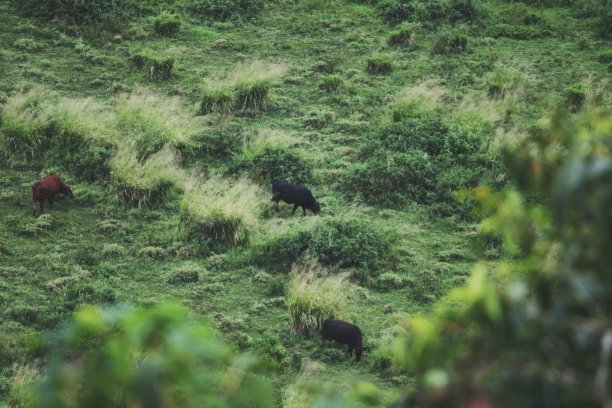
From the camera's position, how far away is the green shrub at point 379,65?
20766 millimetres

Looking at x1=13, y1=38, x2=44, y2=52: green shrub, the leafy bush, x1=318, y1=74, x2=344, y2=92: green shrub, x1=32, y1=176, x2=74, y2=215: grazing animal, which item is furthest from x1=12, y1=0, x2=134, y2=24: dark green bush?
x1=32, y1=176, x2=74, y2=215: grazing animal

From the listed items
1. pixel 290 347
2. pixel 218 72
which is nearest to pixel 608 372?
pixel 290 347

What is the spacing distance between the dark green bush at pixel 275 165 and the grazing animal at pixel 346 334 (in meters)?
5.24

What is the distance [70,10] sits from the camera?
76.8 feet

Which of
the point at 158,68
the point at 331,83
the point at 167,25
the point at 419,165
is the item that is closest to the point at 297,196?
the point at 419,165

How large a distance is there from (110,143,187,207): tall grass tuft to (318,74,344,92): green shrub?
6.08m

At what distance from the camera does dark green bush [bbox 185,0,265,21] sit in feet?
80.9

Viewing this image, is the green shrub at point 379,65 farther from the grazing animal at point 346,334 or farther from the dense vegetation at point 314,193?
the grazing animal at point 346,334

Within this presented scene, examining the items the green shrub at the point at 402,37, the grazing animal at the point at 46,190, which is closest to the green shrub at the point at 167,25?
the green shrub at the point at 402,37

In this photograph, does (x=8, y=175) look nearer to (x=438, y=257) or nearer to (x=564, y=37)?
(x=438, y=257)

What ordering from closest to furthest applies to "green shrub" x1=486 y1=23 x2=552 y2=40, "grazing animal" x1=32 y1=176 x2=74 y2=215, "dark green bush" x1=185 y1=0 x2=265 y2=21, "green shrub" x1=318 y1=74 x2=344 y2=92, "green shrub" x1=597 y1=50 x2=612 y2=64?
"grazing animal" x1=32 y1=176 x2=74 y2=215 < "green shrub" x1=318 y1=74 x2=344 y2=92 < "green shrub" x1=597 y1=50 x2=612 y2=64 < "green shrub" x1=486 y1=23 x2=552 y2=40 < "dark green bush" x1=185 y1=0 x2=265 y2=21

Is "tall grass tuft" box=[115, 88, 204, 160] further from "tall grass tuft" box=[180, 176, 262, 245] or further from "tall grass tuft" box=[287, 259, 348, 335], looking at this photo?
"tall grass tuft" box=[287, 259, 348, 335]

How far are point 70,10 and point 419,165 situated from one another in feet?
43.9

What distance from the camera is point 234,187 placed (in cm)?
1411
